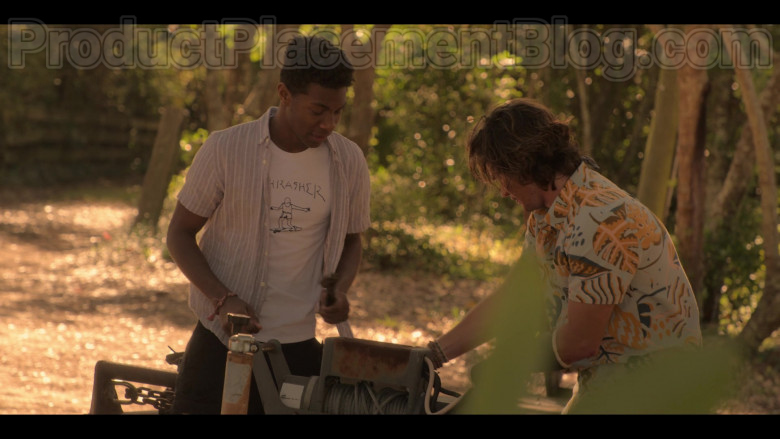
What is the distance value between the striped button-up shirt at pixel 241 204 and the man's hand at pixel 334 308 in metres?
0.17

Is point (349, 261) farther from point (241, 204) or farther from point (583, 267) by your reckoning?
point (583, 267)

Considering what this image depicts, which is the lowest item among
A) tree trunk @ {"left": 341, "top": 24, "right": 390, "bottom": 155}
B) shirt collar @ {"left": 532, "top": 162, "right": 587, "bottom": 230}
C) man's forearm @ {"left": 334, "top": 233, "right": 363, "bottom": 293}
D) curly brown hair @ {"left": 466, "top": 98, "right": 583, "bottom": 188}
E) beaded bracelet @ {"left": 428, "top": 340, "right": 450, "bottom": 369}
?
beaded bracelet @ {"left": 428, "top": 340, "right": 450, "bottom": 369}

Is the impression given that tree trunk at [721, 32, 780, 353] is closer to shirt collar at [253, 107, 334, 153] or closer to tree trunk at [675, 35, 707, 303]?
tree trunk at [675, 35, 707, 303]

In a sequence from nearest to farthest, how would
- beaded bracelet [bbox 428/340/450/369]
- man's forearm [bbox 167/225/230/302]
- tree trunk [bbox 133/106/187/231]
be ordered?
beaded bracelet [bbox 428/340/450/369] → man's forearm [bbox 167/225/230/302] → tree trunk [bbox 133/106/187/231]

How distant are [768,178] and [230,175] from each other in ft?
15.0

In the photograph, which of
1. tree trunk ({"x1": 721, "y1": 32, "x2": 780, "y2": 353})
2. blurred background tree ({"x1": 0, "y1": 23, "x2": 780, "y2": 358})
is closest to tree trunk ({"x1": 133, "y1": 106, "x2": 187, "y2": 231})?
blurred background tree ({"x1": 0, "y1": 23, "x2": 780, "y2": 358})

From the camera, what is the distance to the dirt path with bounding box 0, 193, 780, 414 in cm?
675

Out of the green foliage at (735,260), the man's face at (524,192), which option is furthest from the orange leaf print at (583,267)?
the green foliage at (735,260)

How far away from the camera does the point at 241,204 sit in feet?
9.47

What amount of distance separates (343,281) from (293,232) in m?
0.23

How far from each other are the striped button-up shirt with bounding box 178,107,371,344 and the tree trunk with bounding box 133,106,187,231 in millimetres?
10789

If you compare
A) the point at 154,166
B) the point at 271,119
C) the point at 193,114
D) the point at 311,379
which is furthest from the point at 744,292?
the point at 193,114

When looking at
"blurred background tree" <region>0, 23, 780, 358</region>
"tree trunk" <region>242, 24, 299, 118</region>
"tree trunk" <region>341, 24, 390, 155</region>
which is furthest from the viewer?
"tree trunk" <region>242, 24, 299, 118</region>

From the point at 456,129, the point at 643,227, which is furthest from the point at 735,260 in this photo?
the point at 456,129
